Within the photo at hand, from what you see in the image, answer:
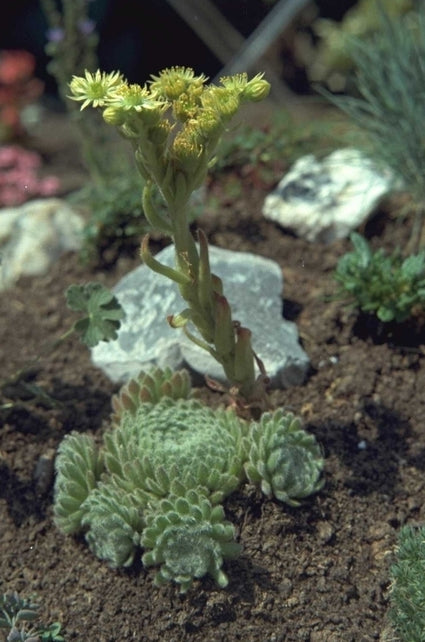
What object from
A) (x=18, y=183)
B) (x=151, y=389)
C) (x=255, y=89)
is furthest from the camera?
(x=18, y=183)

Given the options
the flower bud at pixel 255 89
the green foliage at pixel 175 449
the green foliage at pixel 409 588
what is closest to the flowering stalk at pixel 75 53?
the green foliage at pixel 175 449

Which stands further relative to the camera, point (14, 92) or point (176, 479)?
point (14, 92)

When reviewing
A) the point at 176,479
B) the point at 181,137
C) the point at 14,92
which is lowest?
the point at 176,479

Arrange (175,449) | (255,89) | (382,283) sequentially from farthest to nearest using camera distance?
(382,283)
(175,449)
(255,89)

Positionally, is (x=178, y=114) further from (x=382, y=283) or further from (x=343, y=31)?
(x=343, y=31)

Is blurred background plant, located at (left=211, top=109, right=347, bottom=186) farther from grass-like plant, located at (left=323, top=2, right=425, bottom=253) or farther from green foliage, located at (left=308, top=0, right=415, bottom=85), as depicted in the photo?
green foliage, located at (left=308, top=0, right=415, bottom=85)

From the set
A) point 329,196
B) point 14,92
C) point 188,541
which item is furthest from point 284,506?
point 14,92

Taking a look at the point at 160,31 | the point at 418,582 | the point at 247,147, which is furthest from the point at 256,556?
the point at 160,31

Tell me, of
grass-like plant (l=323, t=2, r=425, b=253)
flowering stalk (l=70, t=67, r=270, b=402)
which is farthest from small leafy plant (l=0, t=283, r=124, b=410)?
grass-like plant (l=323, t=2, r=425, b=253)
